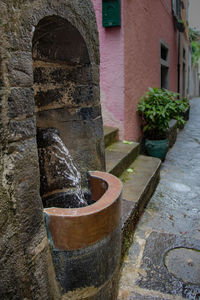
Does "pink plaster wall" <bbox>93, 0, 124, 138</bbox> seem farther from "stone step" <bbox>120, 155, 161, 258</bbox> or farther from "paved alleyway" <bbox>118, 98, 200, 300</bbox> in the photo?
"paved alleyway" <bbox>118, 98, 200, 300</bbox>

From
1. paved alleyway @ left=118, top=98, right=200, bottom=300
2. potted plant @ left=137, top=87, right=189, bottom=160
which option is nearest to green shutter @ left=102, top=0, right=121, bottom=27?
potted plant @ left=137, top=87, right=189, bottom=160

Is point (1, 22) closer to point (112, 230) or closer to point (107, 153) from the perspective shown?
point (112, 230)

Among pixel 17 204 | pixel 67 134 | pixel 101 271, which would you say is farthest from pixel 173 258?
pixel 17 204

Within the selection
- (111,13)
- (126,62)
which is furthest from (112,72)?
(111,13)

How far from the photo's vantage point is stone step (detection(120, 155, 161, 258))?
2307 mm

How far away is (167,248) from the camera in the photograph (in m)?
2.34

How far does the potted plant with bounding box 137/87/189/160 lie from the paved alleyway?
2.47ft

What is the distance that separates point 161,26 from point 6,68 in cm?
599

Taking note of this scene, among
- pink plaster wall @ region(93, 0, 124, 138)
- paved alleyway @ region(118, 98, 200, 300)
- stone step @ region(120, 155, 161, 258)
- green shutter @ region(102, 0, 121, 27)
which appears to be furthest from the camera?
pink plaster wall @ region(93, 0, 124, 138)

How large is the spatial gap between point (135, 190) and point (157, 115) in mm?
1850

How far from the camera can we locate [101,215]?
55.1 inches

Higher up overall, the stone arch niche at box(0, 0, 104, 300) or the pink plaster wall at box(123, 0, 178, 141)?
the pink plaster wall at box(123, 0, 178, 141)

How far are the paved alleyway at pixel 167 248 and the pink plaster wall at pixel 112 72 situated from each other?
128 cm

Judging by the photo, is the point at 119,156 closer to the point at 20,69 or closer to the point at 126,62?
the point at 126,62
